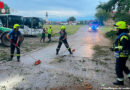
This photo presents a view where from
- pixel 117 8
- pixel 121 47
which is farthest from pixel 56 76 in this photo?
pixel 117 8

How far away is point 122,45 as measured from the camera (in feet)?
16.5

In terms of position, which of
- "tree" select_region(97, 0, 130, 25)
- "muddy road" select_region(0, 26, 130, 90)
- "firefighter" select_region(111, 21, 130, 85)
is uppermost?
"tree" select_region(97, 0, 130, 25)

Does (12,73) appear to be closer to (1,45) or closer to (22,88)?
(22,88)

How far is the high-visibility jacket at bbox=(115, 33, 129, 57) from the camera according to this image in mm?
5000

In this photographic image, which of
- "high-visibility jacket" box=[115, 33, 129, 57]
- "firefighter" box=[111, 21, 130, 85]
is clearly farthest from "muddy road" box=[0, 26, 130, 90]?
"high-visibility jacket" box=[115, 33, 129, 57]

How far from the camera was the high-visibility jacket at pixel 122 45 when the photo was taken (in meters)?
5.00

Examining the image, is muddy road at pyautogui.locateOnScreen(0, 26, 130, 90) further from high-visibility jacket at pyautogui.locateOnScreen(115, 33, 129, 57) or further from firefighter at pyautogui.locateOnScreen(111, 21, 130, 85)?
high-visibility jacket at pyautogui.locateOnScreen(115, 33, 129, 57)

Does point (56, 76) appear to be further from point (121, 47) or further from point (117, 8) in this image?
point (117, 8)

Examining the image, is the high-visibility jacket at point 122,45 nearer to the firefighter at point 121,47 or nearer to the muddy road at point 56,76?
the firefighter at point 121,47

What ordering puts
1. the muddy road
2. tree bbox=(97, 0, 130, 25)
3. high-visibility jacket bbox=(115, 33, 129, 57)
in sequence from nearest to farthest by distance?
high-visibility jacket bbox=(115, 33, 129, 57) → the muddy road → tree bbox=(97, 0, 130, 25)

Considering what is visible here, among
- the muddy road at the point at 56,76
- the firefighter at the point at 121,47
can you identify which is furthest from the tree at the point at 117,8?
the firefighter at the point at 121,47

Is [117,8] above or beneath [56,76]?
above

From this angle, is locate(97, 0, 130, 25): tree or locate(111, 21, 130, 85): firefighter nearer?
locate(111, 21, 130, 85): firefighter

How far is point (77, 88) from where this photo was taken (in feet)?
16.7
